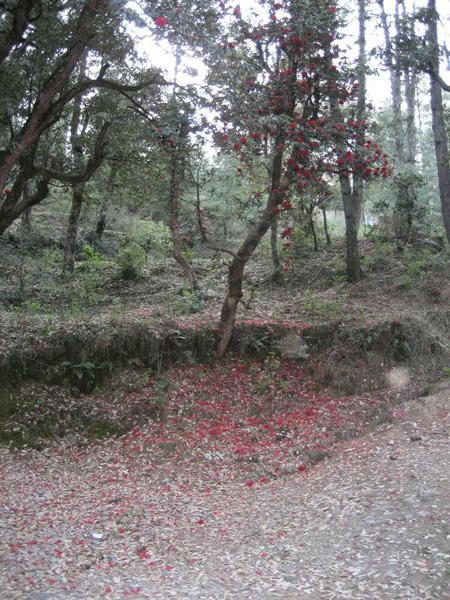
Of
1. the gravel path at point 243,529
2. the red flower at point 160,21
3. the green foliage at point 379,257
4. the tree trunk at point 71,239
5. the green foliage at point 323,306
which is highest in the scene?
the red flower at point 160,21

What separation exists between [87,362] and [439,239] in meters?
→ 11.5

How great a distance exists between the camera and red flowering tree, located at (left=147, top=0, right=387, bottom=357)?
826 centimetres

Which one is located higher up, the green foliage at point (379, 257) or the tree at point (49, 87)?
the tree at point (49, 87)

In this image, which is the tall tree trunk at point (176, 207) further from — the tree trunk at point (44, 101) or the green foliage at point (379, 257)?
the green foliage at point (379, 257)

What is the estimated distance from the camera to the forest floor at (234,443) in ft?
18.0

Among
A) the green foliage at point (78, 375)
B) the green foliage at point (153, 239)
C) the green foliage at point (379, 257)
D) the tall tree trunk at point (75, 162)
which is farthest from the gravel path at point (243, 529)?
the green foliage at point (153, 239)

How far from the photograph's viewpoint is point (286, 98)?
31.8 ft

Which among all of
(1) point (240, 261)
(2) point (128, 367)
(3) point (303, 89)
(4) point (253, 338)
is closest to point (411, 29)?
(3) point (303, 89)

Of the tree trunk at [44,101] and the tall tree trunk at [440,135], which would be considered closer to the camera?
the tree trunk at [44,101]

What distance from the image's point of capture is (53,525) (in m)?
6.64

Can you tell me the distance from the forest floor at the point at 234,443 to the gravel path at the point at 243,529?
0.09 ft

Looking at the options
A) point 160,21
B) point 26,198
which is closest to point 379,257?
point 26,198

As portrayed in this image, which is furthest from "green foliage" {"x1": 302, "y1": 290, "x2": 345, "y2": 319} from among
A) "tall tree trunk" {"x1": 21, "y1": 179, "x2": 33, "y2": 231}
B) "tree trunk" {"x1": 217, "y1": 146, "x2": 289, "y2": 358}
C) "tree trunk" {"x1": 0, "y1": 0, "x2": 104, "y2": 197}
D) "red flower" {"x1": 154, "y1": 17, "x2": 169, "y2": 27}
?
"red flower" {"x1": 154, "y1": 17, "x2": 169, "y2": 27}

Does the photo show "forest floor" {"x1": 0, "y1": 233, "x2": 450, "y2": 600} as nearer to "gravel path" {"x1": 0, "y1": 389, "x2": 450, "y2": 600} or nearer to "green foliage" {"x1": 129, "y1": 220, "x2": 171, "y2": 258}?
"gravel path" {"x1": 0, "y1": 389, "x2": 450, "y2": 600}
